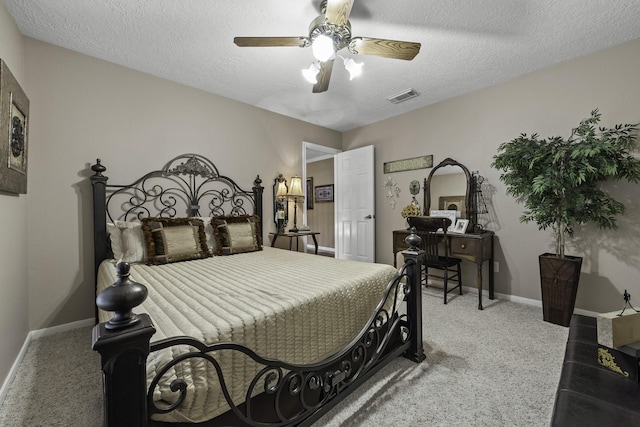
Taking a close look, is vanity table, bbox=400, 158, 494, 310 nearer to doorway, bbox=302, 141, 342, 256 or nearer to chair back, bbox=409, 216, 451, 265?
chair back, bbox=409, 216, 451, 265

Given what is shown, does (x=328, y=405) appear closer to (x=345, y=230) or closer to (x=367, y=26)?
(x=367, y=26)

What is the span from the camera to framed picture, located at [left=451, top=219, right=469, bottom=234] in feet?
11.0

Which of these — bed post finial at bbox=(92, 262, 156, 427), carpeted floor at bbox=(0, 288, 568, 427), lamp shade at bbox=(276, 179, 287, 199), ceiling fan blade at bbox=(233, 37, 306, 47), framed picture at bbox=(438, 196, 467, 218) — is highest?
ceiling fan blade at bbox=(233, 37, 306, 47)

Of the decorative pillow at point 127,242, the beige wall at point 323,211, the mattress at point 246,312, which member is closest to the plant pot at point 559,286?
the mattress at point 246,312

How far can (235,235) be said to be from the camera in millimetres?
2914

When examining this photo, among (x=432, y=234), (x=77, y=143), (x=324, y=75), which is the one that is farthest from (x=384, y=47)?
(x=77, y=143)

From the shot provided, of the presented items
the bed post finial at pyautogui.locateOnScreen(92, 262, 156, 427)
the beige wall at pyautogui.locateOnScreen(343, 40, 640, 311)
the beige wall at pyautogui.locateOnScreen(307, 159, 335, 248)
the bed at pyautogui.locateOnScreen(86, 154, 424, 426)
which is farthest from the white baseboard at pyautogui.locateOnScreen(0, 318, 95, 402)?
the beige wall at pyautogui.locateOnScreen(307, 159, 335, 248)

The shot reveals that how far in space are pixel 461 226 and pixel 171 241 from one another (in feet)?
10.7

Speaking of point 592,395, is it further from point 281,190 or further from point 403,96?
point 281,190

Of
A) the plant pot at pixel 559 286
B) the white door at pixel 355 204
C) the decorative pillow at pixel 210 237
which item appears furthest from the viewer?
the white door at pixel 355 204

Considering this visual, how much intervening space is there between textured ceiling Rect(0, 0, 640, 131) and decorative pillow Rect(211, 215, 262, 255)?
63.4 inches

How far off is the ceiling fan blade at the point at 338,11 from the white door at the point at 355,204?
9.28ft

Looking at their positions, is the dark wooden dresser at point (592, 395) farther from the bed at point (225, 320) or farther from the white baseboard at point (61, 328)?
the white baseboard at point (61, 328)

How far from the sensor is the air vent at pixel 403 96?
3427mm
